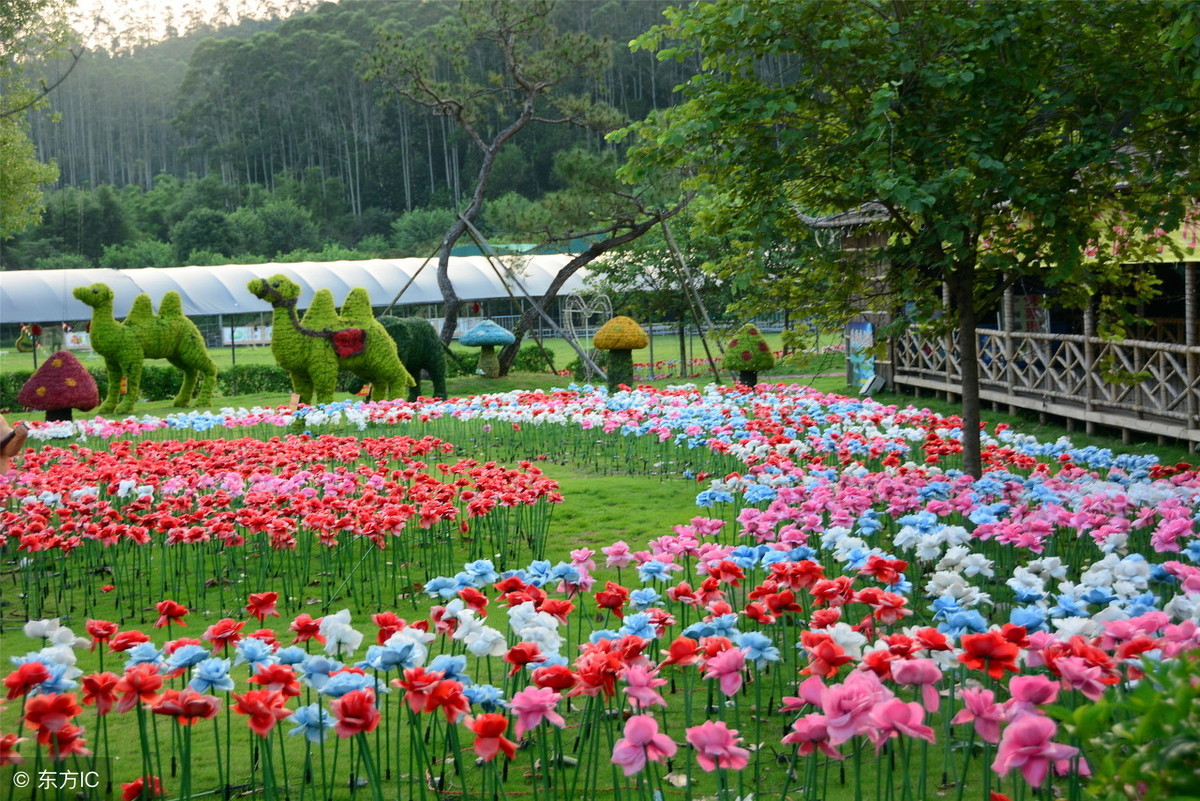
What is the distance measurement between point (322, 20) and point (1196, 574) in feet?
284

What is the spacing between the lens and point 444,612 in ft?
12.4

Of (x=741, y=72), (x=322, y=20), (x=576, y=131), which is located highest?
(x=322, y=20)

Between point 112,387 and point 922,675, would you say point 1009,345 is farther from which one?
point 112,387

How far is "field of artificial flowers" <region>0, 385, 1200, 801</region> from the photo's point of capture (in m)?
2.86

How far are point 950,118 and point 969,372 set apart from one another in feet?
6.43

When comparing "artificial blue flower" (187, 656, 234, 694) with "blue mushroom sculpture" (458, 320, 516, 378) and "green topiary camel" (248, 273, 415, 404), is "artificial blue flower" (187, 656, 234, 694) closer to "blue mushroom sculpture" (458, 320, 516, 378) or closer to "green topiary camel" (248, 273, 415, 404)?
"green topiary camel" (248, 273, 415, 404)

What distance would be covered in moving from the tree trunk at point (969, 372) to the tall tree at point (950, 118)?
230 mm

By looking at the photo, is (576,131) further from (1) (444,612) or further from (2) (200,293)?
(1) (444,612)

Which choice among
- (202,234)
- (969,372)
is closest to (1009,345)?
(969,372)

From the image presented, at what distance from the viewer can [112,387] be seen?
21.0 meters

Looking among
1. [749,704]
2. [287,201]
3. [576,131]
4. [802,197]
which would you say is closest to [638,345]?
[802,197]

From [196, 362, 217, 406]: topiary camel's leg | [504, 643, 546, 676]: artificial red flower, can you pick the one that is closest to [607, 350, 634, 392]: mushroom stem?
[196, 362, 217, 406]: topiary camel's leg

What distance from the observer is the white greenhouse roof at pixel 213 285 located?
3497 centimetres

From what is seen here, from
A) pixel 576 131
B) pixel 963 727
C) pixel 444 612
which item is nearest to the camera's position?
pixel 444 612
